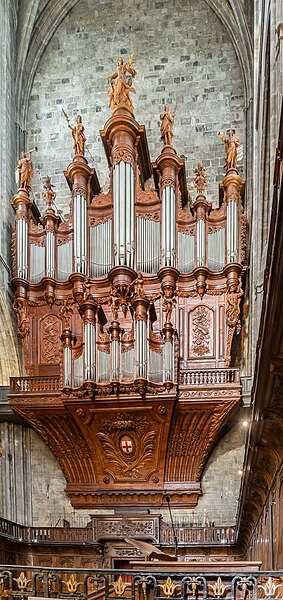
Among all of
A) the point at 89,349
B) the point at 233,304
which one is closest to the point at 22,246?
the point at 89,349

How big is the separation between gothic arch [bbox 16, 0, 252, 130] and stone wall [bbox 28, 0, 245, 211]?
0.21 m

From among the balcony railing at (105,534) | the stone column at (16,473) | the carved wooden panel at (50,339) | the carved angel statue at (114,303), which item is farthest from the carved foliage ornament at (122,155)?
the balcony railing at (105,534)

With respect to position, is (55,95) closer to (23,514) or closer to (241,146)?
(241,146)

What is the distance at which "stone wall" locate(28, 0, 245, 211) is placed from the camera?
2100 centimetres

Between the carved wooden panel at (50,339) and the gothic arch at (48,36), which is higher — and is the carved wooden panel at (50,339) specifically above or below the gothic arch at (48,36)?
below

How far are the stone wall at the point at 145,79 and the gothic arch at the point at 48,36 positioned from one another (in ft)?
0.70

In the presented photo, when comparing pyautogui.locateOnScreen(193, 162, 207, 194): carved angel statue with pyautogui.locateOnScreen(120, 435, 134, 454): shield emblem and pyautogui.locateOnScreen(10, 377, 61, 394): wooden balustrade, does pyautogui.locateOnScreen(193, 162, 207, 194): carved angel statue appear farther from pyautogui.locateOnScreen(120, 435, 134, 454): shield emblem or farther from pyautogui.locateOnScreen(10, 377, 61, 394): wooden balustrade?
pyautogui.locateOnScreen(120, 435, 134, 454): shield emblem

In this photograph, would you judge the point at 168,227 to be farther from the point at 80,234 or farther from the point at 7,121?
the point at 7,121

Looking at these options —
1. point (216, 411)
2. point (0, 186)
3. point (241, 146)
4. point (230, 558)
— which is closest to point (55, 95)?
point (0, 186)

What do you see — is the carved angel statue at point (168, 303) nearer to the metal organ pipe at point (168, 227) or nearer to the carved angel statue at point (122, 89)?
the metal organ pipe at point (168, 227)

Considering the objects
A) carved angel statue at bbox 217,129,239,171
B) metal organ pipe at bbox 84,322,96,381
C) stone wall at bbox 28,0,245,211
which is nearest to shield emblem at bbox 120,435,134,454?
metal organ pipe at bbox 84,322,96,381

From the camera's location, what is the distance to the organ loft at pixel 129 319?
1738 cm

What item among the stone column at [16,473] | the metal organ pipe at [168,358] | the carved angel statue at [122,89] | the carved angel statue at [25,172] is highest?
the carved angel statue at [122,89]

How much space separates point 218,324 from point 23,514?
6.57m
